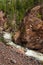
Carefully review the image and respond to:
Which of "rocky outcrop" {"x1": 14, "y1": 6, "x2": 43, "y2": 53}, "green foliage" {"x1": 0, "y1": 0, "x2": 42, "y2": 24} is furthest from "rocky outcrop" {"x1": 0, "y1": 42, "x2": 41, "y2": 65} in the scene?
"green foliage" {"x1": 0, "y1": 0, "x2": 42, "y2": 24}

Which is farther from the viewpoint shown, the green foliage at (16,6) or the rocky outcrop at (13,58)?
the green foliage at (16,6)

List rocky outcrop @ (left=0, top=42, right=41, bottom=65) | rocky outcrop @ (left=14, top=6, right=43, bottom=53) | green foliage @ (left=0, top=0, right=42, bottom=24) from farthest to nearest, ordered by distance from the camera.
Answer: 1. green foliage @ (left=0, top=0, right=42, bottom=24)
2. rocky outcrop @ (left=14, top=6, right=43, bottom=53)
3. rocky outcrop @ (left=0, top=42, right=41, bottom=65)

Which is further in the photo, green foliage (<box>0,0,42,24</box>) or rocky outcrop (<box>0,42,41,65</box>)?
green foliage (<box>0,0,42,24</box>)

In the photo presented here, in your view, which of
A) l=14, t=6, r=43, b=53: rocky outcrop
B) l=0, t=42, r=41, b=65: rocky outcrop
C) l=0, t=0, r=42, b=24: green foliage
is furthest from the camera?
l=0, t=0, r=42, b=24: green foliage

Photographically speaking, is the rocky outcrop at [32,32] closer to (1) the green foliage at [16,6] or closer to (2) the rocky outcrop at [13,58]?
(2) the rocky outcrop at [13,58]

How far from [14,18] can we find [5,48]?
888 centimetres

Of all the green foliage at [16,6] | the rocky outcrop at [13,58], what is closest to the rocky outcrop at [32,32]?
the rocky outcrop at [13,58]

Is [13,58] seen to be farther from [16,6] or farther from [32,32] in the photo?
[16,6]

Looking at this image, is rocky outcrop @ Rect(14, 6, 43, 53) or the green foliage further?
the green foliage

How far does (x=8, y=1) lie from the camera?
2875cm

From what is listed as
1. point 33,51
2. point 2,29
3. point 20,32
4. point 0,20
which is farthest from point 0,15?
point 33,51

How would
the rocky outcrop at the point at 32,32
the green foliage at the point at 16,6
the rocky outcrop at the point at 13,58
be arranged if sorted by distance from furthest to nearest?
the green foliage at the point at 16,6, the rocky outcrop at the point at 32,32, the rocky outcrop at the point at 13,58

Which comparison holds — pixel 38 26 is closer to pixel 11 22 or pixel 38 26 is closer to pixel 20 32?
pixel 20 32

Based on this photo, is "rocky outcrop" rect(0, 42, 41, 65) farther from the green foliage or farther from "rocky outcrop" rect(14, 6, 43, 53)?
the green foliage
